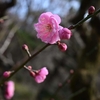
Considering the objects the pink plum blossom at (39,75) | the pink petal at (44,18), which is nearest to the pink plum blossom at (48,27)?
the pink petal at (44,18)

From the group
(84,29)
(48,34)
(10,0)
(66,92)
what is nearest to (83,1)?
(84,29)

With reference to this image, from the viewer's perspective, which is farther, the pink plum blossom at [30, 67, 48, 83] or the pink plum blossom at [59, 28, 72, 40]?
the pink plum blossom at [30, 67, 48, 83]

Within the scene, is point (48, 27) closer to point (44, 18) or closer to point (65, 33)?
point (44, 18)

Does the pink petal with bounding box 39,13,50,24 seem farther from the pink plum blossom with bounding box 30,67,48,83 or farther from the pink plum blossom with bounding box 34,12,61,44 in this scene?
the pink plum blossom with bounding box 30,67,48,83

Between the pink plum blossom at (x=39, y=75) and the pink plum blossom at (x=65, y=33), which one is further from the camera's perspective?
the pink plum blossom at (x=39, y=75)

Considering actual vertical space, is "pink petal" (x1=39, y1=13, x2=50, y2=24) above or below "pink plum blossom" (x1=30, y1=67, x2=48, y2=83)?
above

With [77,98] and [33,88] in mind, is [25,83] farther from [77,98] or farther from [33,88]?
[77,98]

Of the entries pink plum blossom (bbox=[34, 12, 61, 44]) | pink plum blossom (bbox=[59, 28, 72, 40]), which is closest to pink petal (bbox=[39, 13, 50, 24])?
pink plum blossom (bbox=[34, 12, 61, 44])

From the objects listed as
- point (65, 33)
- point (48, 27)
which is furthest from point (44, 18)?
point (65, 33)

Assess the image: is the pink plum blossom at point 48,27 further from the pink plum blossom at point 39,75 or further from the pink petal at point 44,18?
the pink plum blossom at point 39,75
